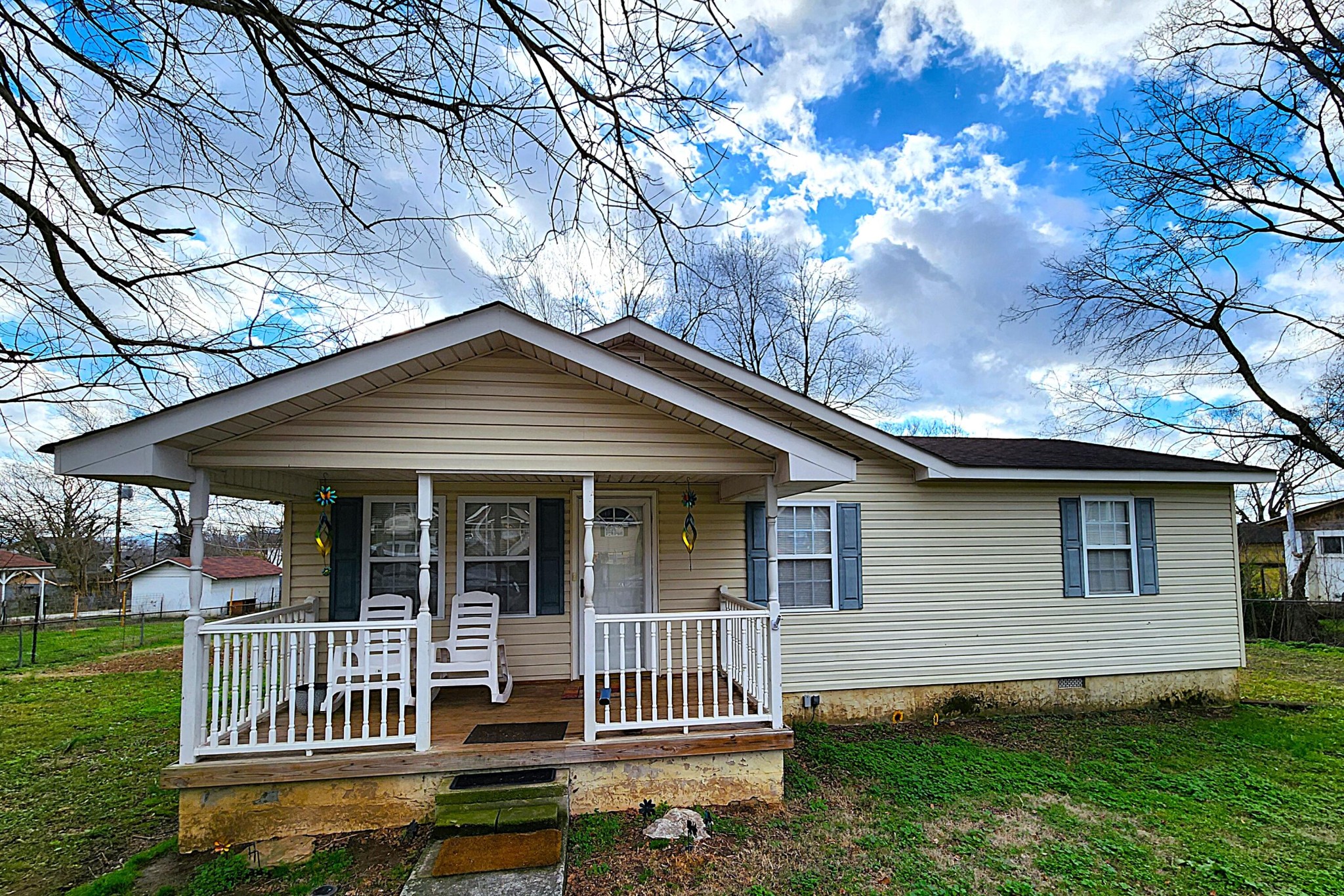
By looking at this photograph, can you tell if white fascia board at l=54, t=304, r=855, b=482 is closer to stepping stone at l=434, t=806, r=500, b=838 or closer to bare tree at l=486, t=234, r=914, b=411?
stepping stone at l=434, t=806, r=500, b=838

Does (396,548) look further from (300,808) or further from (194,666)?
(300,808)

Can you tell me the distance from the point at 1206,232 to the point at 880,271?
748 cm

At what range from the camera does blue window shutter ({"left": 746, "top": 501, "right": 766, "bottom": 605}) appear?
7.30 m

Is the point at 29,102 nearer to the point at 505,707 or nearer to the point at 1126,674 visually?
the point at 505,707

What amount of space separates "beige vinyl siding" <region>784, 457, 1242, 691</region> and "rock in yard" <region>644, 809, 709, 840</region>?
2741 millimetres

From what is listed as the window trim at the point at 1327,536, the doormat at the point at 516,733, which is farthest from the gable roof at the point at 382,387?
the window trim at the point at 1327,536

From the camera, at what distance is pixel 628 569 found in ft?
23.8

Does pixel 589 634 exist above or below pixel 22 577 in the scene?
above

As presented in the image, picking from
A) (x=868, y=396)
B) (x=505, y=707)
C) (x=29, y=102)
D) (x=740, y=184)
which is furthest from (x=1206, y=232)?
(x=29, y=102)

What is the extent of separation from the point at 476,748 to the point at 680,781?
1.55 meters

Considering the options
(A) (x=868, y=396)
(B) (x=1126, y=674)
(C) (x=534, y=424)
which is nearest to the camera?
(C) (x=534, y=424)

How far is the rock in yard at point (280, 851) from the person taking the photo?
4.37m

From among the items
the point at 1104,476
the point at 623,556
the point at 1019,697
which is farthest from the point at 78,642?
the point at 1104,476

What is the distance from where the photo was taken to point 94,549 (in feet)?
91.0
